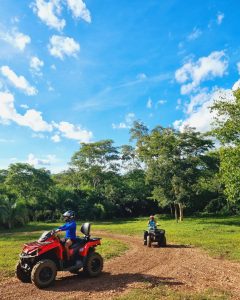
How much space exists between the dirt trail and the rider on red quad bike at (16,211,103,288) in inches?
11.2

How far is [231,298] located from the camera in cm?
Answer: 948

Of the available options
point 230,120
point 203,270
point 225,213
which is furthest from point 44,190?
point 203,270

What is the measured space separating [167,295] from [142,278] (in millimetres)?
2110

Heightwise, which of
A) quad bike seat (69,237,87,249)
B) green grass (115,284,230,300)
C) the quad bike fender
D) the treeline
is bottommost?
green grass (115,284,230,300)

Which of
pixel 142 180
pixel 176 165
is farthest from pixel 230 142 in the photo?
pixel 142 180

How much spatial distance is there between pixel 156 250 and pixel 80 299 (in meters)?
9.24

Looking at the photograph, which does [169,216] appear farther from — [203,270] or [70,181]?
[203,270]

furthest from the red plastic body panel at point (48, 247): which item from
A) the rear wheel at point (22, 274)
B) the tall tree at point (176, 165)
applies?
the tall tree at point (176, 165)

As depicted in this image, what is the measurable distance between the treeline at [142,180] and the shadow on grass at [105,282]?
14.8 m

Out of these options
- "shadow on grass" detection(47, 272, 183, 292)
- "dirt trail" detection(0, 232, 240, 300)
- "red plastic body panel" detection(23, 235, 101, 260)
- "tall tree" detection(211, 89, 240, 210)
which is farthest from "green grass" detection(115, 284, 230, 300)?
"tall tree" detection(211, 89, 240, 210)

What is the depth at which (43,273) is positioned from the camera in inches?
411

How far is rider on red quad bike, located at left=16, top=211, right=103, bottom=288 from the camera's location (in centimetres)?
1041

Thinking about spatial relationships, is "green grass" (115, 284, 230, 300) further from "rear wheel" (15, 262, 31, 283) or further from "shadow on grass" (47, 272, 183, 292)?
"rear wheel" (15, 262, 31, 283)

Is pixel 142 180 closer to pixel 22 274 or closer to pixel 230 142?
pixel 230 142
